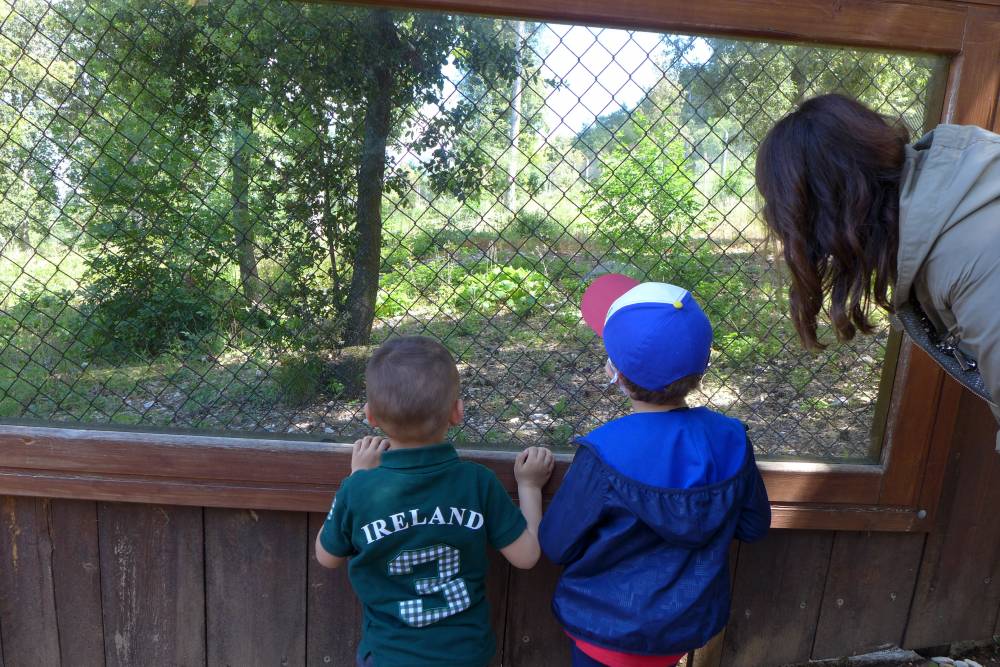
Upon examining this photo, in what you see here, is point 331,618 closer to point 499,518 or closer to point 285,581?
point 285,581

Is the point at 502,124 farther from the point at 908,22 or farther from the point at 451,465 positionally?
the point at 908,22

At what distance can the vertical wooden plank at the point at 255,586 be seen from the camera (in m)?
2.13

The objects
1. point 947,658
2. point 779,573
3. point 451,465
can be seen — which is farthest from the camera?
point 947,658

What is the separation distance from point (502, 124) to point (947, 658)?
8.01ft

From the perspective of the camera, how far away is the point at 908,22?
1883 mm

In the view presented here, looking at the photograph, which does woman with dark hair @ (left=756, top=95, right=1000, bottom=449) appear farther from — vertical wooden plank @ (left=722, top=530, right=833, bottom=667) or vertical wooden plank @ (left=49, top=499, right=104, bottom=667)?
vertical wooden plank @ (left=49, top=499, right=104, bottom=667)

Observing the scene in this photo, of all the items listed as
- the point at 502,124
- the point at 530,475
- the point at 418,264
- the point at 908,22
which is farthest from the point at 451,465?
the point at 908,22

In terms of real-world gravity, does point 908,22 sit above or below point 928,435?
above

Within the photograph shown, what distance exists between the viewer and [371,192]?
1.96 m

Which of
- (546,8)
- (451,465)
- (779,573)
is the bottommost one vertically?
(779,573)

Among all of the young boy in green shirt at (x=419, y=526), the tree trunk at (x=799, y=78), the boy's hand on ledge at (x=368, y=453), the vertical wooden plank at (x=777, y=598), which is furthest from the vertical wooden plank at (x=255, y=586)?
the tree trunk at (x=799, y=78)

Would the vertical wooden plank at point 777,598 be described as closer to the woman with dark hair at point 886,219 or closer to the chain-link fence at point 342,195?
the chain-link fence at point 342,195

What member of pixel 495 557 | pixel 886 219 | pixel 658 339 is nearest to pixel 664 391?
pixel 658 339

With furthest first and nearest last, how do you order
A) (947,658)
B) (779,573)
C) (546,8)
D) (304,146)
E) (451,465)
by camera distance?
(947,658) < (779,573) < (304,146) < (546,8) < (451,465)
